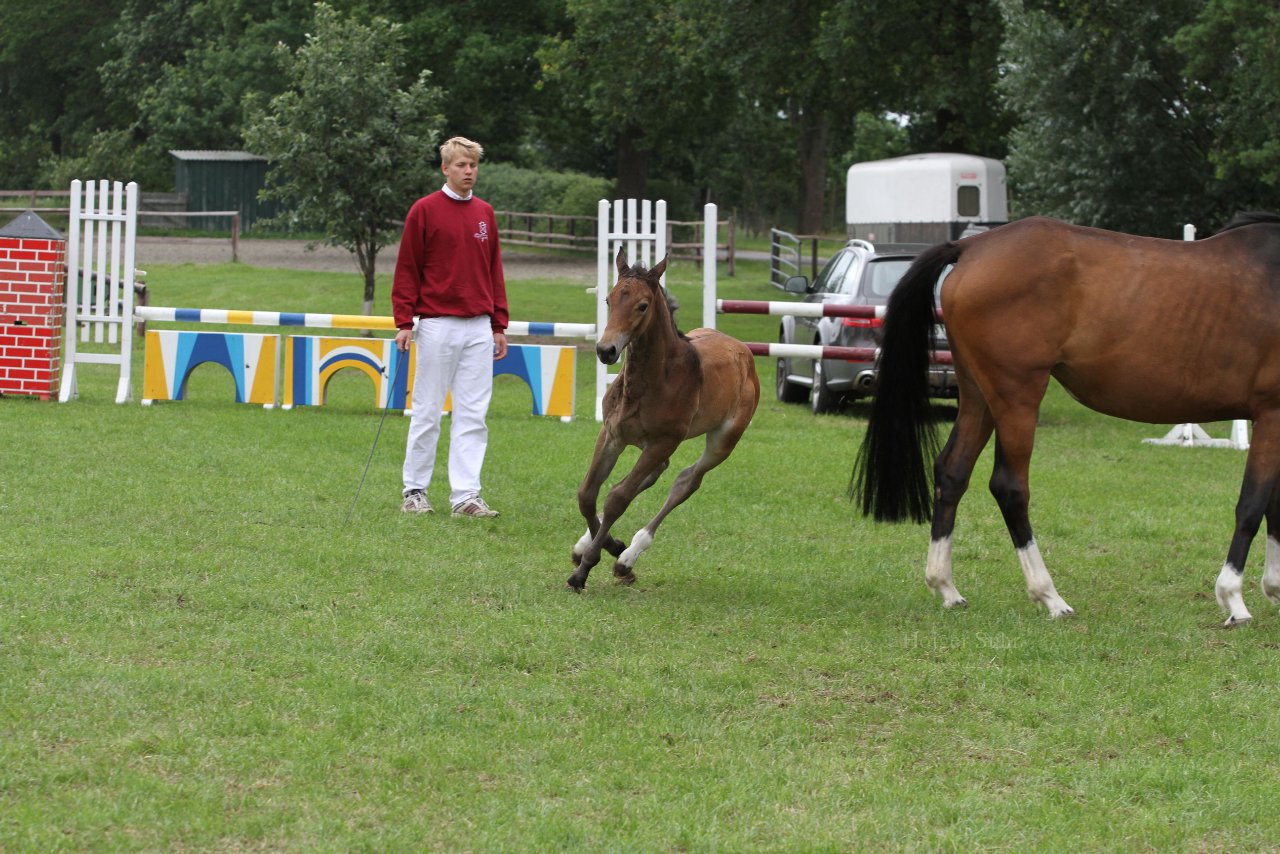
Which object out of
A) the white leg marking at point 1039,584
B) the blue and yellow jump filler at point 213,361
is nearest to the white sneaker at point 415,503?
the white leg marking at point 1039,584

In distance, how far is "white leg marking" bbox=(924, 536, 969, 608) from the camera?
7671 millimetres

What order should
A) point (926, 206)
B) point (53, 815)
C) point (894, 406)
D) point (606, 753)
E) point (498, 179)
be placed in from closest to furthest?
point (53, 815)
point (606, 753)
point (894, 406)
point (926, 206)
point (498, 179)

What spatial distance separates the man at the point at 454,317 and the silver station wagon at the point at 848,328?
17.8 ft

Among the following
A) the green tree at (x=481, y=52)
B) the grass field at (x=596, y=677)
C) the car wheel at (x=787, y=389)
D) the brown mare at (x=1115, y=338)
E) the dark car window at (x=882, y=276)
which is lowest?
the grass field at (x=596, y=677)

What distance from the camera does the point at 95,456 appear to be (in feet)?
37.2

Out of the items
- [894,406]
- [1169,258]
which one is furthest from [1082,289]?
[894,406]

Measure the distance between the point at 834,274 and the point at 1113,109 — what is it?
8.74 meters

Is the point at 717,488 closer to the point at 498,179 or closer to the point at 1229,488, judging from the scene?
the point at 1229,488

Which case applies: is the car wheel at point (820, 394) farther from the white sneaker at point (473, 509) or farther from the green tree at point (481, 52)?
the green tree at point (481, 52)

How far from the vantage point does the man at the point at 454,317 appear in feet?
31.2

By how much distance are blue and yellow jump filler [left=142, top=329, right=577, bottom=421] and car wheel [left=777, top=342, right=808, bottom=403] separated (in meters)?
3.70

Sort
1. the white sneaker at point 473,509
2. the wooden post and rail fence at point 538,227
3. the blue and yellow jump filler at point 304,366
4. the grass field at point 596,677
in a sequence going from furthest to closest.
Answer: the wooden post and rail fence at point 538,227
the blue and yellow jump filler at point 304,366
the white sneaker at point 473,509
the grass field at point 596,677

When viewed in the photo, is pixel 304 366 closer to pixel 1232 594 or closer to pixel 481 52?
pixel 1232 594

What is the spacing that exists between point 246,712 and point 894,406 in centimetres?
400
